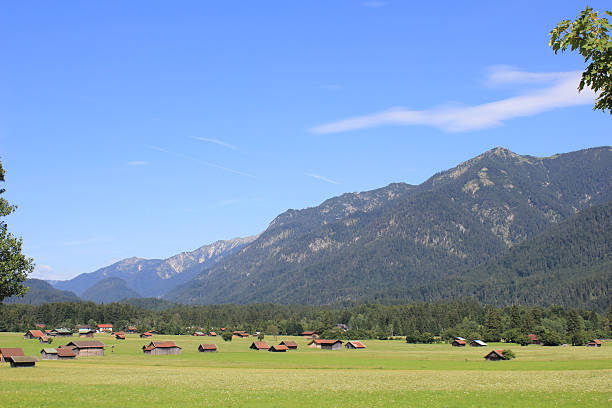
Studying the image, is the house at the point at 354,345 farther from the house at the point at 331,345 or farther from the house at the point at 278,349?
the house at the point at 278,349

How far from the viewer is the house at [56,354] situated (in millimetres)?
111438

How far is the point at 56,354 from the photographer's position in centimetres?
11325

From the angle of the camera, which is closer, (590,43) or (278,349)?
(590,43)

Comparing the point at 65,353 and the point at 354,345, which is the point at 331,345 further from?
the point at 65,353

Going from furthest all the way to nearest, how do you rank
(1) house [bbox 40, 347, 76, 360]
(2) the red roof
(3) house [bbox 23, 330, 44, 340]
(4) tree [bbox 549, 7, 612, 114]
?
(3) house [bbox 23, 330, 44, 340] < (2) the red roof < (1) house [bbox 40, 347, 76, 360] < (4) tree [bbox 549, 7, 612, 114]

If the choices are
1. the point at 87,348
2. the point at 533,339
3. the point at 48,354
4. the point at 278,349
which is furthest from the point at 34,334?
the point at 533,339

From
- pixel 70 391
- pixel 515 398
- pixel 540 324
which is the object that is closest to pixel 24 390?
pixel 70 391

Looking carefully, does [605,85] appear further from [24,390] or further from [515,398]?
[24,390]

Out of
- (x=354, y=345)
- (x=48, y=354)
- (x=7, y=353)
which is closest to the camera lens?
(x=7, y=353)

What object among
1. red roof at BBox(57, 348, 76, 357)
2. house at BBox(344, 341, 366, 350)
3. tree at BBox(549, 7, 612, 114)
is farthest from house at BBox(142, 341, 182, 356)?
tree at BBox(549, 7, 612, 114)

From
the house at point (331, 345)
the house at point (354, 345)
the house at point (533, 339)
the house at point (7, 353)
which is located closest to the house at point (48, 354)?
the house at point (7, 353)

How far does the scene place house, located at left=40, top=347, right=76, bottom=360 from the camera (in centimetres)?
11144

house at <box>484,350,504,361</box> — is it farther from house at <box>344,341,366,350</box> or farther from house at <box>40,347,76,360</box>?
house at <box>40,347,76,360</box>

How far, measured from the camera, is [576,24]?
1709 cm
